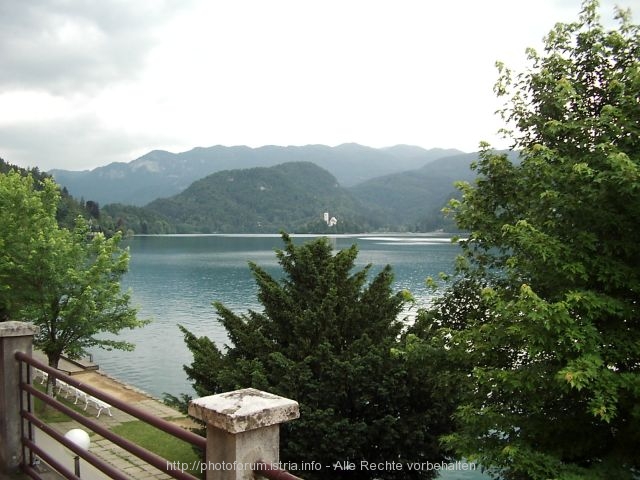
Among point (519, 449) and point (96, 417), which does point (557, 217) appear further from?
point (96, 417)

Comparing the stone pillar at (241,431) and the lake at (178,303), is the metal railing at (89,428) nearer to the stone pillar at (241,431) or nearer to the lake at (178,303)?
the stone pillar at (241,431)

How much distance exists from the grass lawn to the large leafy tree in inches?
123

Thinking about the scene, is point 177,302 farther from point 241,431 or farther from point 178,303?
point 241,431

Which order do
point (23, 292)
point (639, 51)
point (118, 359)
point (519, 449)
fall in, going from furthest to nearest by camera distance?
point (118, 359)
point (23, 292)
point (639, 51)
point (519, 449)

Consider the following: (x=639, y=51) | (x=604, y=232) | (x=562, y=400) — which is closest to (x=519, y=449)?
(x=562, y=400)

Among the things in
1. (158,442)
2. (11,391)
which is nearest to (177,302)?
(158,442)

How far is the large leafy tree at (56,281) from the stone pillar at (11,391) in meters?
12.8

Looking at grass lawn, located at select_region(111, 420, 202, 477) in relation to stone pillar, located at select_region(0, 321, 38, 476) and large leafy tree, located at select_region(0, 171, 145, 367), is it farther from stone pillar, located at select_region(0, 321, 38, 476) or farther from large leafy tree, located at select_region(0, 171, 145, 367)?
stone pillar, located at select_region(0, 321, 38, 476)

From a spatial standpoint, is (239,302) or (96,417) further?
(239,302)

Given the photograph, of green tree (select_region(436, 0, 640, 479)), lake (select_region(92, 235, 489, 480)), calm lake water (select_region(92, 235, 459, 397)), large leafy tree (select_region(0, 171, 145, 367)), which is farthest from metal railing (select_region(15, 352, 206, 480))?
large leafy tree (select_region(0, 171, 145, 367))

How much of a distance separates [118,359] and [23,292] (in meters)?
17.1

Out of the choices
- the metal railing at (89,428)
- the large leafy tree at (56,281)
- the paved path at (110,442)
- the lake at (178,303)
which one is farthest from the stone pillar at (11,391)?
the large leafy tree at (56,281)

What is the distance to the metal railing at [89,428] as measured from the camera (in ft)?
10.9

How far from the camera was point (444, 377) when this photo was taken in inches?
394
